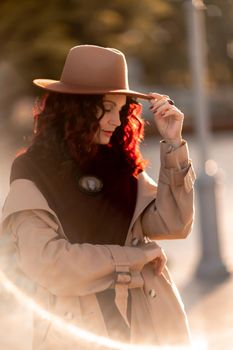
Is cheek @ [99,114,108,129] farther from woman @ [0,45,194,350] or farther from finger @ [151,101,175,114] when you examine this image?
finger @ [151,101,175,114]

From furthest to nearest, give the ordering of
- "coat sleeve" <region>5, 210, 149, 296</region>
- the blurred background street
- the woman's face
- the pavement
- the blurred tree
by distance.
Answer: the blurred tree, the blurred background street, the pavement, the woman's face, "coat sleeve" <region>5, 210, 149, 296</region>

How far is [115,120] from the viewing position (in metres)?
2.21

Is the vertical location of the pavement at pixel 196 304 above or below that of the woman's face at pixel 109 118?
below

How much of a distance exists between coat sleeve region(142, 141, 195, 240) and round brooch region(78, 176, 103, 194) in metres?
0.17

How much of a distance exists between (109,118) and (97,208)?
0.73 feet

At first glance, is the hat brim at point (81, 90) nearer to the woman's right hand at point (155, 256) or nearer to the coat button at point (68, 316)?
the woman's right hand at point (155, 256)

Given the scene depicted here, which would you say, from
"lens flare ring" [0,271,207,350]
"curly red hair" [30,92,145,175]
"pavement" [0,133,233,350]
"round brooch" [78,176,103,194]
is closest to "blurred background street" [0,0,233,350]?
"pavement" [0,133,233,350]

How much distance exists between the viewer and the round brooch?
2.19 meters

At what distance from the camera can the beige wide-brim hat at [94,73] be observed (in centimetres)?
216

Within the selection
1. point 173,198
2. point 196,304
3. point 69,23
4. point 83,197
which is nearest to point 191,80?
Result: point 69,23

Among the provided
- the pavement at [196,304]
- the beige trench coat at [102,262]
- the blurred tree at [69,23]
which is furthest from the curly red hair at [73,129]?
the blurred tree at [69,23]

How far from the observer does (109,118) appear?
2.20m

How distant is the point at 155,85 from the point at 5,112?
9810mm

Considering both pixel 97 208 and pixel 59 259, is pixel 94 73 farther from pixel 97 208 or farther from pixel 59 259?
pixel 59 259
